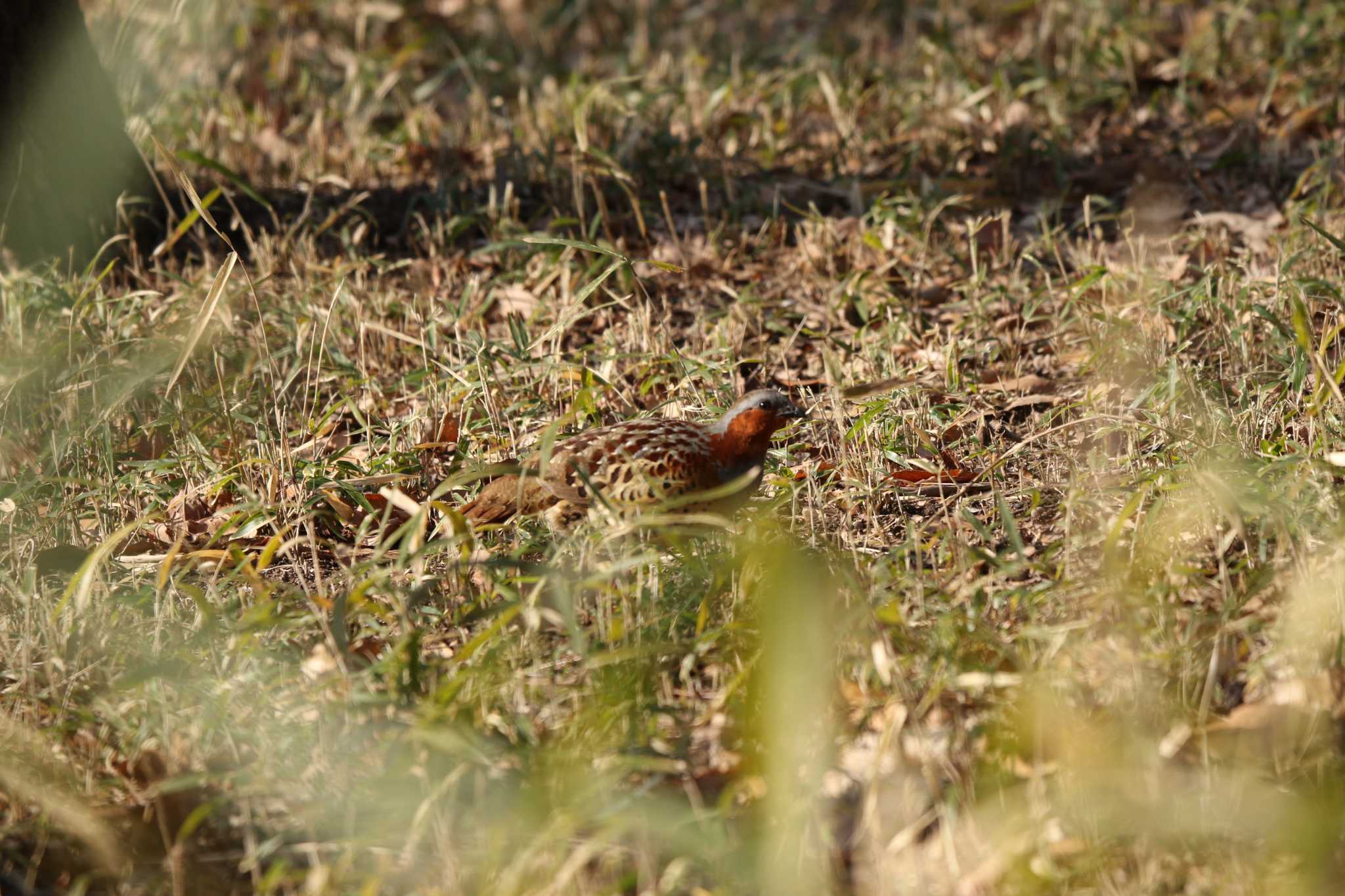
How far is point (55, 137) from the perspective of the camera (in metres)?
6.07

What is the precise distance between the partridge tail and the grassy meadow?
111 mm

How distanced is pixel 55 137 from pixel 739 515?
158 inches

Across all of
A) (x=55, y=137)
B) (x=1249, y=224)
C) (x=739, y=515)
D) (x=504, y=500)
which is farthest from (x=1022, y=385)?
(x=55, y=137)

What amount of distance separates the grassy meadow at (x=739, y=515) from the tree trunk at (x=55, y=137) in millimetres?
193

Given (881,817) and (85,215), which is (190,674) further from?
(85,215)

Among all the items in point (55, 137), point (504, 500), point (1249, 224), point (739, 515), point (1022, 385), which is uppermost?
point (55, 137)

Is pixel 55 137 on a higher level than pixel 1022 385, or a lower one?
higher

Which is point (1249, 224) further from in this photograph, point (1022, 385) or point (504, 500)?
point (504, 500)

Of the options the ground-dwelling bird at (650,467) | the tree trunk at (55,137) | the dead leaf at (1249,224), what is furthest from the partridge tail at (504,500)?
the dead leaf at (1249,224)

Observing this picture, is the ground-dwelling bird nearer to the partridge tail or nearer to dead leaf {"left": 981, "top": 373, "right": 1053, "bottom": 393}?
the partridge tail

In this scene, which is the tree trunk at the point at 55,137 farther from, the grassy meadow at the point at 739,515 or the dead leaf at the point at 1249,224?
the dead leaf at the point at 1249,224

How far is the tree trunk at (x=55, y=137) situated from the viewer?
19.3 feet

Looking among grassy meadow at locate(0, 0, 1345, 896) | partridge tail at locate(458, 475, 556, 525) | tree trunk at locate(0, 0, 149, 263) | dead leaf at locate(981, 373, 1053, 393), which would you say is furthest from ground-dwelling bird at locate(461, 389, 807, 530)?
tree trunk at locate(0, 0, 149, 263)

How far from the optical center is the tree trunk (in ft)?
19.3
